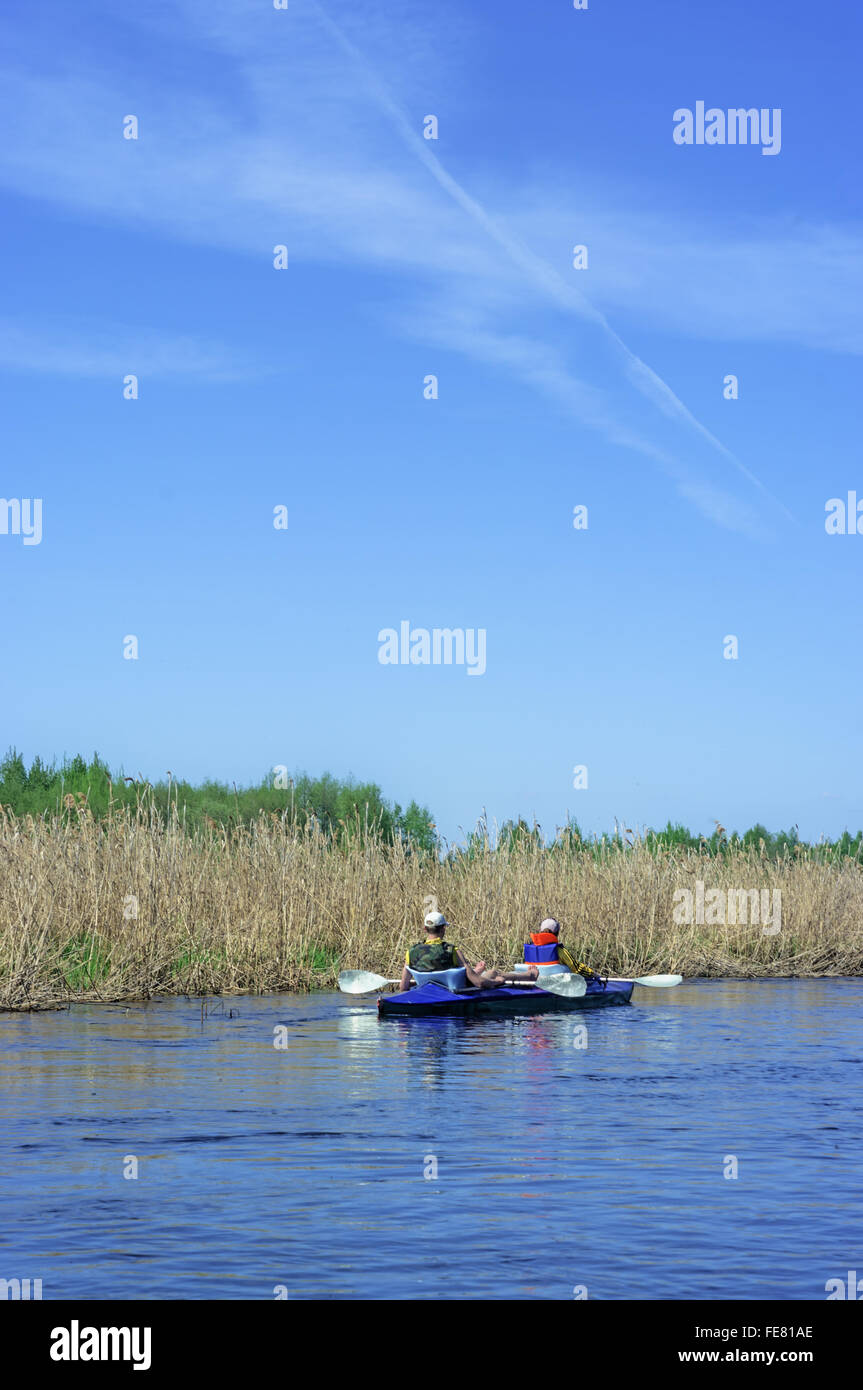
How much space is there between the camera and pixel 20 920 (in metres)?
17.8

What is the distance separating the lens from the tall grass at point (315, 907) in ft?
63.9

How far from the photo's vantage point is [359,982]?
65.1 feet

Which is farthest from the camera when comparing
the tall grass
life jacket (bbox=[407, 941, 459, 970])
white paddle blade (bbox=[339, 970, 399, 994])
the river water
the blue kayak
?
white paddle blade (bbox=[339, 970, 399, 994])

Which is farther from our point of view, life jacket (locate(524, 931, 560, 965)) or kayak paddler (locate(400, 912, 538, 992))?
life jacket (locate(524, 931, 560, 965))

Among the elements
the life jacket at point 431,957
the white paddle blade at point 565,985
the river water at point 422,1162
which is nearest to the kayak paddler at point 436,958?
the life jacket at point 431,957

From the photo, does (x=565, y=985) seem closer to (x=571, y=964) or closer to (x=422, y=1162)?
(x=571, y=964)

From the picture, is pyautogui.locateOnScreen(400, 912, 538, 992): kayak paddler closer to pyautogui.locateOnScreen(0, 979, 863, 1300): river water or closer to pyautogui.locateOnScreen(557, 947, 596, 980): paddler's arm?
pyautogui.locateOnScreen(557, 947, 596, 980): paddler's arm

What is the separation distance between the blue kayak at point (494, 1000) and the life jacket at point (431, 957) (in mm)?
317

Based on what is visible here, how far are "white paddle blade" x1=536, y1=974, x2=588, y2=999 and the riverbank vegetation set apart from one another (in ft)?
9.23

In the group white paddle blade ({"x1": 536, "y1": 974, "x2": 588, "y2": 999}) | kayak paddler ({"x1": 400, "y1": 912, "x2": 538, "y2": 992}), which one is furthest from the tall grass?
kayak paddler ({"x1": 400, "y1": 912, "x2": 538, "y2": 992})

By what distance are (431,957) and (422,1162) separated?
9.04 meters

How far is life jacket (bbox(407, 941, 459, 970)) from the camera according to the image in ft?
62.7

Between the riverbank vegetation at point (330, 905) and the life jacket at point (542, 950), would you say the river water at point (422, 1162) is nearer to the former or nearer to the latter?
the riverbank vegetation at point (330, 905)
